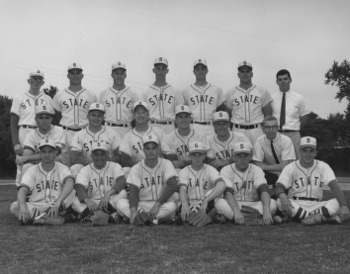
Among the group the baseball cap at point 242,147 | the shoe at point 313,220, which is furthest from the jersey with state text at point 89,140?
the shoe at point 313,220

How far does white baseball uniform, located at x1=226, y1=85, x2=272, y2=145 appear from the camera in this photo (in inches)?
337

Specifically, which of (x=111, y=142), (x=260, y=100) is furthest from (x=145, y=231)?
(x=260, y=100)

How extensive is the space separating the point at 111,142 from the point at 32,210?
1709mm

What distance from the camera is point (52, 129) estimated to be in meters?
8.20

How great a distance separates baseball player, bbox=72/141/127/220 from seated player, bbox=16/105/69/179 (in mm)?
757

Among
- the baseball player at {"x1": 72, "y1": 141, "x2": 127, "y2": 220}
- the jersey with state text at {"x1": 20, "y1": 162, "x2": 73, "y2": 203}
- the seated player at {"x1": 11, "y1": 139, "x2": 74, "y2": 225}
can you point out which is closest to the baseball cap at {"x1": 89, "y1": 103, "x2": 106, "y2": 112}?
the baseball player at {"x1": 72, "y1": 141, "x2": 127, "y2": 220}

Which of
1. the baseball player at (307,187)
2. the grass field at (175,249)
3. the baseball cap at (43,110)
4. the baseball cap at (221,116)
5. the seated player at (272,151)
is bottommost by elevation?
the grass field at (175,249)

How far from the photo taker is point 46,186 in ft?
24.6

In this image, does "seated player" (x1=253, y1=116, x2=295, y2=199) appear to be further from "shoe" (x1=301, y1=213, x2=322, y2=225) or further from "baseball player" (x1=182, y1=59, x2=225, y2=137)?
"shoe" (x1=301, y1=213, x2=322, y2=225)

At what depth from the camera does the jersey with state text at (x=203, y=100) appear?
8.61 metres

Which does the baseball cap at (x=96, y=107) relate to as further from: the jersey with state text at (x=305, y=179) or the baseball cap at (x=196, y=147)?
the jersey with state text at (x=305, y=179)

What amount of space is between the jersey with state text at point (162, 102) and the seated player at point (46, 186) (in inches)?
74.6

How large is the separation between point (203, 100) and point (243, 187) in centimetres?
185

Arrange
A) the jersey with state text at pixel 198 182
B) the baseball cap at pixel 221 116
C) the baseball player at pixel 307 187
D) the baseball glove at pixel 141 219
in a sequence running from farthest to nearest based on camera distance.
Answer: the baseball cap at pixel 221 116 → the jersey with state text at pixel 198 182 → the baseball player at pixel 307 187 → the baseball glove at pixel 141 219
